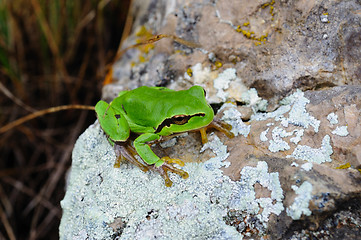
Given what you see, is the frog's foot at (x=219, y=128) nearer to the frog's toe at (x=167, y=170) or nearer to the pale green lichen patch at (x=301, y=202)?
the frog's toe at (x=167, y=170)

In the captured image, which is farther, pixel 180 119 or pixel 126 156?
pixel 126 156

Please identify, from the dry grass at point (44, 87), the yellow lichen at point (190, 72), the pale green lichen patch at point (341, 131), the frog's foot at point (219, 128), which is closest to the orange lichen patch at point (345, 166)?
the pale green lichen patch at point (341, 131)

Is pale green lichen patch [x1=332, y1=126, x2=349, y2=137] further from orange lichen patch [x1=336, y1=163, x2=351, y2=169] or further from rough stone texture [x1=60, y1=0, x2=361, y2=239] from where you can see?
orange lichen patch [x1=336, y1=163, x2=351, y2=169]

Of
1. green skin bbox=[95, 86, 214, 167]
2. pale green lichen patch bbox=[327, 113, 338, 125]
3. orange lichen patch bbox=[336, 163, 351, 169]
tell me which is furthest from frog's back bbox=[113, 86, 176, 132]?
orange lichen patch bbox=[336, 163, 351, 169]

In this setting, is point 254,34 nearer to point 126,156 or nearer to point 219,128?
point 219,128

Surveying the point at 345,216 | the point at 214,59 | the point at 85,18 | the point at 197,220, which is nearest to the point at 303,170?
the point at 345,216

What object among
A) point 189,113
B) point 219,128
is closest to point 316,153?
point 219,128
